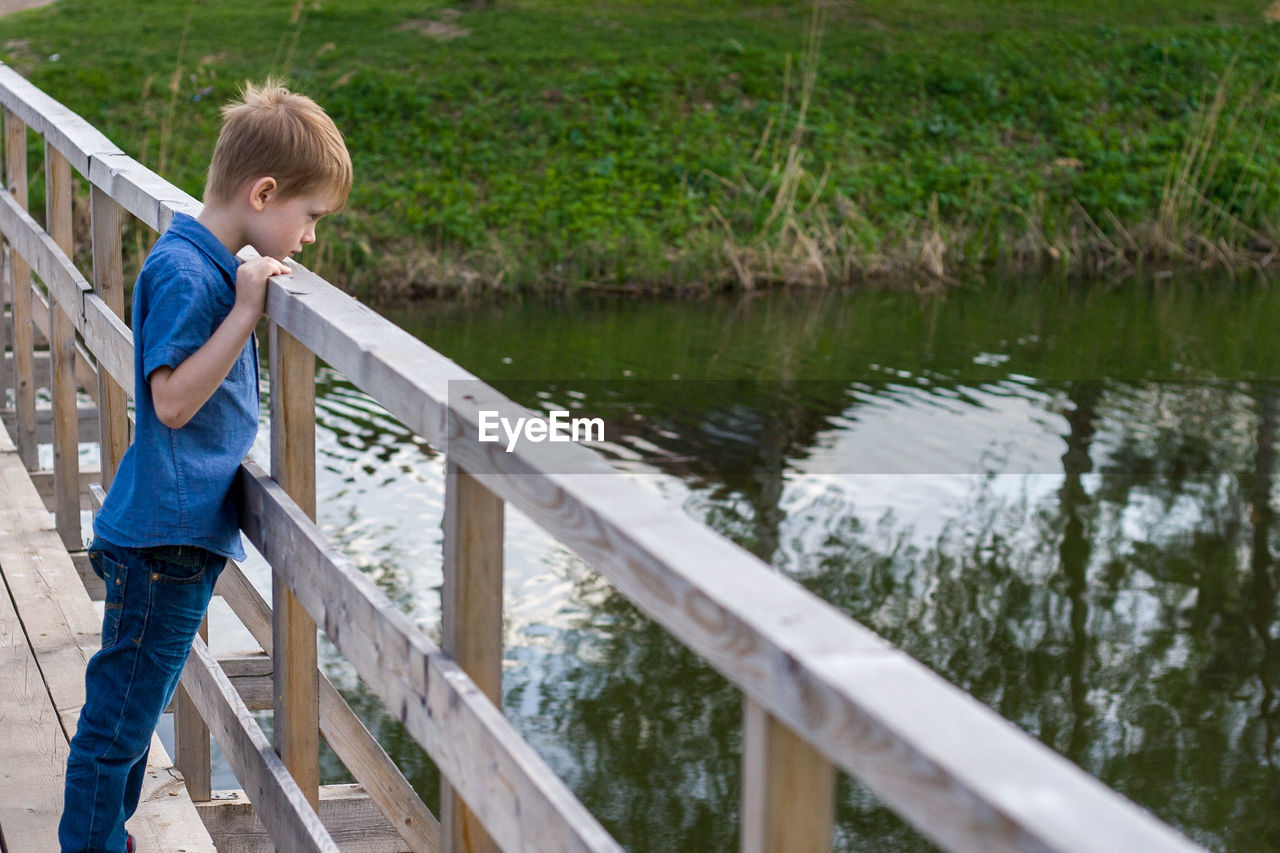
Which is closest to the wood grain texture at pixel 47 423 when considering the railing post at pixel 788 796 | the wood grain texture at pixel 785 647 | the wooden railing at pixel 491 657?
the wooden railing at pixel 491 657

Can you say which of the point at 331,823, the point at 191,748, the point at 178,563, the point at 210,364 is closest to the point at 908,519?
the point at 331,823

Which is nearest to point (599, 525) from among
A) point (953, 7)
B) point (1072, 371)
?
point (1072, 371)

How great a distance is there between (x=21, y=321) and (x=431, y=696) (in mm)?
3045

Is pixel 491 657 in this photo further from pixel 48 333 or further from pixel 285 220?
pixel 48 333

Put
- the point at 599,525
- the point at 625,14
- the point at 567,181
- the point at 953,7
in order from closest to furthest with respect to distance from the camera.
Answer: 1. the point at 599,525
2. the point at 567,181
3. the point at 625,14
4. the point at 953,7

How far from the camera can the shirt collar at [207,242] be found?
1938mm

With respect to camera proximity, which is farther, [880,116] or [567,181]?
[880,116]

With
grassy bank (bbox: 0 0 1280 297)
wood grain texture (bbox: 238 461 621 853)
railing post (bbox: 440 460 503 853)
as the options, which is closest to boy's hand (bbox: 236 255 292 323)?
wood grain texture (bbox: 238 461 621 853)

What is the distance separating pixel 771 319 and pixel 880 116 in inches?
191

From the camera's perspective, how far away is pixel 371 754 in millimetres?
2303

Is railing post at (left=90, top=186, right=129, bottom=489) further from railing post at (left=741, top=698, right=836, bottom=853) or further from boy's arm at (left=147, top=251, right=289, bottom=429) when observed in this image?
railing post at (left=741, top=698, right=836, bottom=853)

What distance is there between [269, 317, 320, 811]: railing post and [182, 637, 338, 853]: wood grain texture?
0.04 m

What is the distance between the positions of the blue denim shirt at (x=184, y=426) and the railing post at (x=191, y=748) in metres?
0.73

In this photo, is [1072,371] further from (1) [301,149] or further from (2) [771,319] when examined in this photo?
(1) [301,149]
